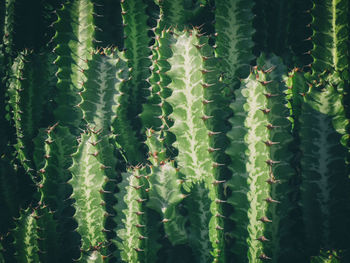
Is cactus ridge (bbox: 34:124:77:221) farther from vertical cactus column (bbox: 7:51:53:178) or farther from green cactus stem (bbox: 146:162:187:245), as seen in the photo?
green cactus stem (bbox: 146:162:187:245)

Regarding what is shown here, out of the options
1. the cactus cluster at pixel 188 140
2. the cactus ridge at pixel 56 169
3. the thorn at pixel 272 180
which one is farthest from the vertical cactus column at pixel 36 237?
the thorn at pixel 272 180

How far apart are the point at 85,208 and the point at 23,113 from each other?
1028 millimetres

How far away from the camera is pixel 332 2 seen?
6.27 ft

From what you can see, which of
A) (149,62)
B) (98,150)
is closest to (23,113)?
(98,150)

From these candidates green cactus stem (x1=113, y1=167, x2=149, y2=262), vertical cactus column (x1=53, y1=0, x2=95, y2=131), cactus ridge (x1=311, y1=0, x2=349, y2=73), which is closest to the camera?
green cactus stem (x1=113, y1=167, x2=149, y2=262)

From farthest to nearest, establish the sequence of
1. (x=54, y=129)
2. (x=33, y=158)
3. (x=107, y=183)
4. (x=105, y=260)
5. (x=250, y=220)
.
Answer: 1. (x=33, y=158)
2. (x=54, y=129)
3. (x=107, y=183)
4. (x=105, y=260)
5. (x=250, y=220)

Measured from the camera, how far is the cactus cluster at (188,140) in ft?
5.26

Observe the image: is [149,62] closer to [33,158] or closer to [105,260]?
[33,158]

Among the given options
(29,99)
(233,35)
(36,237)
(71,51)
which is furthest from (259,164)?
(29,99)

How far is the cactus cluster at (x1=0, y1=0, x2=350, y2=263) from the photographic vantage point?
5.26ft

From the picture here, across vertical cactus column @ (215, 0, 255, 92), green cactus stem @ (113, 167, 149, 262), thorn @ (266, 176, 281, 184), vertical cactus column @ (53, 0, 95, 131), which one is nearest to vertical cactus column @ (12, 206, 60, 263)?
green cactus stem @ (113, 167, 149, 262)

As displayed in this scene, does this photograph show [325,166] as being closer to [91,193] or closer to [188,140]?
[188,140]

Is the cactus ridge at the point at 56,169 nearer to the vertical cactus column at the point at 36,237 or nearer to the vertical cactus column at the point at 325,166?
the vertical cactus column at the point at 36,237

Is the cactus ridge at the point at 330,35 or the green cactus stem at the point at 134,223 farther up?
the cactus ridge at the point at 330,35
